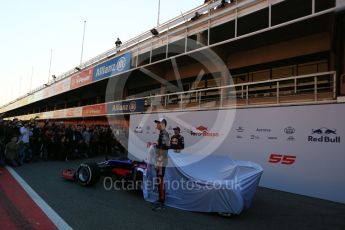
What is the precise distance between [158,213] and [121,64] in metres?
15.1

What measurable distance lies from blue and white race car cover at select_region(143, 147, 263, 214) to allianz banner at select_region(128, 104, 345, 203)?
1.83m

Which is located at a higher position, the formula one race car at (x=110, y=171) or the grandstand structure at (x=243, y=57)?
the grandstand structure at (x=243, y=57)

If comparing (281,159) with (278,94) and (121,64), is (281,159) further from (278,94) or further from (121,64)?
(121,64)

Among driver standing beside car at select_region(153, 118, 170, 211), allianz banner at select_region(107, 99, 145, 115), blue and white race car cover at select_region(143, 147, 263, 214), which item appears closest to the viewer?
blue and white race car cover at select_region(143, 147, 263, 214)

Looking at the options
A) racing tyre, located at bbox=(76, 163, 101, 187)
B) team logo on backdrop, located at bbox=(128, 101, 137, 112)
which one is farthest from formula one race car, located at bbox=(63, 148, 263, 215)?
team logo on backdrop, located at bbox=(128, 101, 137, 112)

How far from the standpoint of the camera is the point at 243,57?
592 inches

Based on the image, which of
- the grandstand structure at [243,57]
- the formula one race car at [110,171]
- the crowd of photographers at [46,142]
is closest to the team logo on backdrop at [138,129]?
the grandstand structure at [243,57]

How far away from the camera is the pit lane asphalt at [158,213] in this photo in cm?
504

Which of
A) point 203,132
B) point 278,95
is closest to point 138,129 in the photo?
point 203,132

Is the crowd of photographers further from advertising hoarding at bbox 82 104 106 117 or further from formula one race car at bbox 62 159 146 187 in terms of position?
advertising hoarding at bbox 82 104 106 117

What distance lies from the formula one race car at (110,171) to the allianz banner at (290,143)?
5.32ft

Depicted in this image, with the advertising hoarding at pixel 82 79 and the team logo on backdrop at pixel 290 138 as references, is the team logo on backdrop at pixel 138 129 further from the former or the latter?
the team logo on backdrop at pixel 290 138

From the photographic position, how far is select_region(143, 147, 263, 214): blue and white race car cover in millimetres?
5539

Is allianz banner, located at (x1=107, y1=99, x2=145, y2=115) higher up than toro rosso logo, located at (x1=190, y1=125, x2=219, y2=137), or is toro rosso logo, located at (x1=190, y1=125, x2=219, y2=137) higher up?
allianz banner, located at (x1=107, y1=99, x2=145, y2=115)
